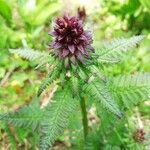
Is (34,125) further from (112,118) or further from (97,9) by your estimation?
(97,9)

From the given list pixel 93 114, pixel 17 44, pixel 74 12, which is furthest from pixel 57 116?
pixel 74 12

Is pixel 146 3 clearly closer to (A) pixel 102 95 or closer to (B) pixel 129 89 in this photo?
(B) pixel 129 89

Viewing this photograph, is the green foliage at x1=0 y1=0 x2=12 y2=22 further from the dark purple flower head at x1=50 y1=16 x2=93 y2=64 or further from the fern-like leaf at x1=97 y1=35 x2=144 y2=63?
the dark purple flower head at x1=50 y1=16 x2=93 y2=64

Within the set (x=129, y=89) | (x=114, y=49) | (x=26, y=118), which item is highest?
(x=114, y=49)

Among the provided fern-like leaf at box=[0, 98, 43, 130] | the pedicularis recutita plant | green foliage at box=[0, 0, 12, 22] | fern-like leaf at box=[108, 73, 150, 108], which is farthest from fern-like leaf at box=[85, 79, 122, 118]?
green foliage at box=[0, 0, 12, 22]

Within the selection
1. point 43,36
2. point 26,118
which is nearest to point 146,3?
point 43,36
